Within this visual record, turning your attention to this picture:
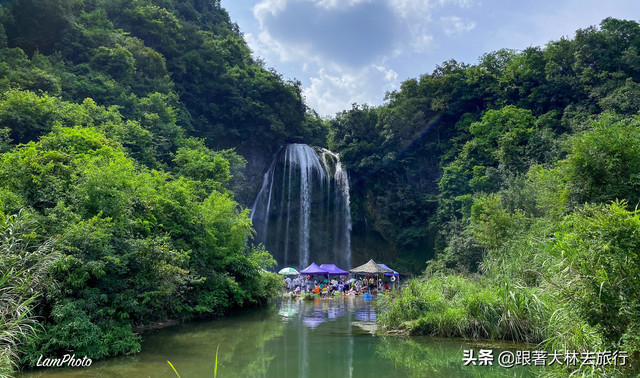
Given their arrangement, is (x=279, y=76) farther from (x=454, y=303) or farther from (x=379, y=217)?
(x=454, y=303)

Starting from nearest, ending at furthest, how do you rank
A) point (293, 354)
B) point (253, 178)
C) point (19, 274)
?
1. point (19, 274)
2. point (293, 354)
3. point (253, 178)

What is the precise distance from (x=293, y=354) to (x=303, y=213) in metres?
21.6

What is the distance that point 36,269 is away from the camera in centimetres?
619

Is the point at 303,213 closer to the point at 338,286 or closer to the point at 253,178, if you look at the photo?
the point at 253,178

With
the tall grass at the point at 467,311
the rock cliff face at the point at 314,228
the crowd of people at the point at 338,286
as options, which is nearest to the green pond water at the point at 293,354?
the tall grass at the point at 467,311

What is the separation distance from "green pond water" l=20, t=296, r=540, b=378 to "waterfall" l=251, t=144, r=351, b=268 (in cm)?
1775

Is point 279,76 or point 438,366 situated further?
point 279,76

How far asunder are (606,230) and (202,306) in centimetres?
1060

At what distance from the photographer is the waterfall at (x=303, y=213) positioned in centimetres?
2875

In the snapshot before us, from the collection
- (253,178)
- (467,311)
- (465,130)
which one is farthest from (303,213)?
(467,311)

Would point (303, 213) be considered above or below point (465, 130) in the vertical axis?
below

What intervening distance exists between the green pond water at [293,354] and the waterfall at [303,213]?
17752mm

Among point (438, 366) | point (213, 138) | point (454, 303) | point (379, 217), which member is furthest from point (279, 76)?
point (438, 366)

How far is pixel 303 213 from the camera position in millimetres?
28875
